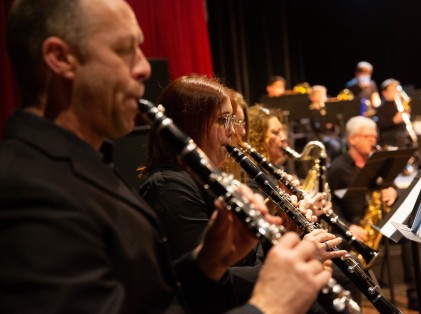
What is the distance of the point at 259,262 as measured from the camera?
2.65 meters

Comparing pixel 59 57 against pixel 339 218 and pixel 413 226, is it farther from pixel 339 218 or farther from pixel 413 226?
pixel 339 218

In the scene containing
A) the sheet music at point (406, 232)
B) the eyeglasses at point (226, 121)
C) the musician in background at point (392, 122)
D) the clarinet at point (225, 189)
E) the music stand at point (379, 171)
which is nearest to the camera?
the clarinet at point (225, 189)

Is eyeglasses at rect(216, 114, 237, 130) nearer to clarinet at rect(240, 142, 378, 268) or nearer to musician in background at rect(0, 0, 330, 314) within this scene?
clarinet at rect(240, 142, 378, 268)

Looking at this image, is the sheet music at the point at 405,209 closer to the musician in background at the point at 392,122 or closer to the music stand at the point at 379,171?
the music stand at the point at 379,171

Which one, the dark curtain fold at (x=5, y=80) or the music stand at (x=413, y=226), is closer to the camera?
the music stand at (x=413, y=226)

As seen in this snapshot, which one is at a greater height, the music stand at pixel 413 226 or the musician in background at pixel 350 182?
the music stand at pixel 413 226

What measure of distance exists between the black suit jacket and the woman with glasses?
702 millimetres

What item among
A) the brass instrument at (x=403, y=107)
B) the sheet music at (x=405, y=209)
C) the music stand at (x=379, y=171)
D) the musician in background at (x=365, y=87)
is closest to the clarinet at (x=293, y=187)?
the sheet music at (x=405, y=209)

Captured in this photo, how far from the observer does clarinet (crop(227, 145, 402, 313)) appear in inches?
101

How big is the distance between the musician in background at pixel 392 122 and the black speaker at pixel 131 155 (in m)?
6.77

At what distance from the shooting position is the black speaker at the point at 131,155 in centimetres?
390

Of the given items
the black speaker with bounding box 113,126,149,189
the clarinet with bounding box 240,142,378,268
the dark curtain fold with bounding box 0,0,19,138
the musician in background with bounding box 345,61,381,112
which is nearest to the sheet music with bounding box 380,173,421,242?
the clarinet with bounding box 240,142,378,268

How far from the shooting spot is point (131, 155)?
156 inches

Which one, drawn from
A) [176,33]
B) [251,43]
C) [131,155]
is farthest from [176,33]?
[251,43]
